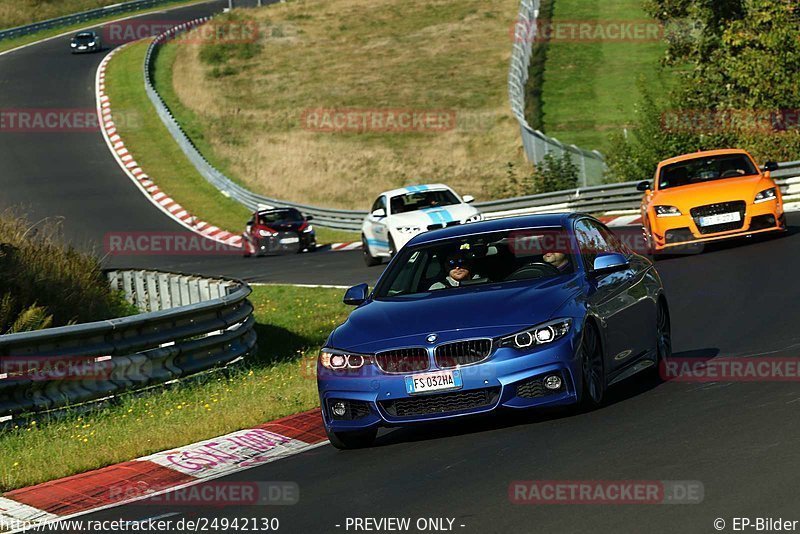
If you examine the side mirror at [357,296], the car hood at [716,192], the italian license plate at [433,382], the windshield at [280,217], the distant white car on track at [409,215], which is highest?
the side mirror at [357,296]

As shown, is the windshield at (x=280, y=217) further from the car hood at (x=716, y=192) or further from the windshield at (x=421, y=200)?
the car hood at (x=716, y=192)

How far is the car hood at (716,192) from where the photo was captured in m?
20.7

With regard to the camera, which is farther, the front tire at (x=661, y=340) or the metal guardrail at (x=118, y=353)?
the metal guardrail at (x=118, y=353)

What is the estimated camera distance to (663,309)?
37.9 feet

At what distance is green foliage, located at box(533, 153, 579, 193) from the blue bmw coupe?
25.8 metres

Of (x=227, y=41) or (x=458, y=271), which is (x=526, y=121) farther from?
(x=458, y=271)

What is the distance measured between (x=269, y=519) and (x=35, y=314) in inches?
337

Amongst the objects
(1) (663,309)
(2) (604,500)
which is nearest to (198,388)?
(1) (663,309)

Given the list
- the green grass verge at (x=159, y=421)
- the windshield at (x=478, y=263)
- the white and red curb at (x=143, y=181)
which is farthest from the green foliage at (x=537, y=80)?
the windshield at (x=478, y=263)

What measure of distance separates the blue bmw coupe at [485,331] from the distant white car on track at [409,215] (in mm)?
15513

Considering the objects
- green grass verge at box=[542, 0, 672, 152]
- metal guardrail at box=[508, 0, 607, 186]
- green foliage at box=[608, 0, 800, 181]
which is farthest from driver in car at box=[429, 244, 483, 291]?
green grass verge at box=[542, 0, 672, 152]

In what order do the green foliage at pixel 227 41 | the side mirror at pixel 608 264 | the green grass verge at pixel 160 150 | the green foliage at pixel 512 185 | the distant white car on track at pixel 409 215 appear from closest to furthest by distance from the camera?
the side mirror at pixel 608 264 < the distant white car on track at pixel 409 215 < the green foliage at pixel 512 185 < the green grass verge at pixel 160 150 < the green foliage at pixel 227 41

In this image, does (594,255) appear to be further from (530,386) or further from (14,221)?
(14,221)

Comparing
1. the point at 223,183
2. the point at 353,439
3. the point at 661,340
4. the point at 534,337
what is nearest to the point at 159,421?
the point at 353,439
